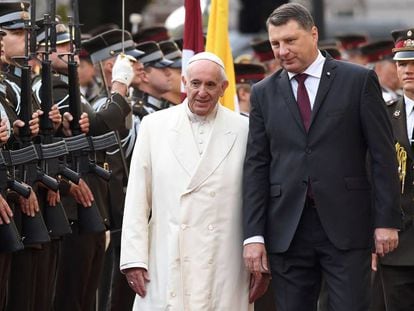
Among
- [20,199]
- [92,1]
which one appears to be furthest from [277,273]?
[92,1]

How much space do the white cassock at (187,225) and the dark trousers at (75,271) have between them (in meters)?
2.15

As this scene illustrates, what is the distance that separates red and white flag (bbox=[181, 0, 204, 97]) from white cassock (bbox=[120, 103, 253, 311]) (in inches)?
85.7

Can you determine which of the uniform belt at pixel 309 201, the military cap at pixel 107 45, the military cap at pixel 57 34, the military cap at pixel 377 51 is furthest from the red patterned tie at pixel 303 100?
the military cap at pixel 377 51

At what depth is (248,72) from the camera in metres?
14.3

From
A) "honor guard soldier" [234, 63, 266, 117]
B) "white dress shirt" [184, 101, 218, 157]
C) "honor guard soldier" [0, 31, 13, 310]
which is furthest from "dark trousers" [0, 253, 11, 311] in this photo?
"honor guard soldier" [234, 63, 266, 117]

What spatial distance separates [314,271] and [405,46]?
243cm

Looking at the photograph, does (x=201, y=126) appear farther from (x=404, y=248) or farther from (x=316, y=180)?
(x=404, y=248)

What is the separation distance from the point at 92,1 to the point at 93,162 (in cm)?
2177

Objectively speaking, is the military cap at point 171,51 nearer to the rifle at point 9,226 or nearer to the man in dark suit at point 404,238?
the man in dark suit at point 404,238

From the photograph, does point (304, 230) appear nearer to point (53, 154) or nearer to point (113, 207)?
point (53, 154)

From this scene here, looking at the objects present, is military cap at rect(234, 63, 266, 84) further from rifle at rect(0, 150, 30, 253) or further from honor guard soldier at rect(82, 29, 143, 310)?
rifle at rect(0, 150, 30, 253)

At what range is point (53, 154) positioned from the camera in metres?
10.4

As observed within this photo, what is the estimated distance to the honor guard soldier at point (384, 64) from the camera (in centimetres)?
1738

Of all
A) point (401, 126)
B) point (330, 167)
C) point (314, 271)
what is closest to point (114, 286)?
point (401, 126)
